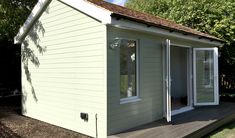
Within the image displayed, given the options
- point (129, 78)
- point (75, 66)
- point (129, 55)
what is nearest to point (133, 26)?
point (129, 55)

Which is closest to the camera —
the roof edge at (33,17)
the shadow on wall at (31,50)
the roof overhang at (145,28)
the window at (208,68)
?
the roof overhang at (145,28)

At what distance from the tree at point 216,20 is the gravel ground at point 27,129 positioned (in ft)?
31.9

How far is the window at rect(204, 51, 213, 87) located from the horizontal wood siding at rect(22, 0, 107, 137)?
5432 mm

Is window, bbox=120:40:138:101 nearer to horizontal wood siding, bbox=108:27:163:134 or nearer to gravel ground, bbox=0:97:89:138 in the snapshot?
horizontal wood siding, bbox=108:27:163:134

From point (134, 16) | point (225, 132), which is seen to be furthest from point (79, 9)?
point (225, 132)

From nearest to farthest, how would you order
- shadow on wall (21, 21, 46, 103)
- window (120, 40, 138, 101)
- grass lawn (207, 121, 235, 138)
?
window (120, 40, 138, 101)
grass lawn (207, 121, 235, 138)
shadow on wall (21, 21, 46, 103)

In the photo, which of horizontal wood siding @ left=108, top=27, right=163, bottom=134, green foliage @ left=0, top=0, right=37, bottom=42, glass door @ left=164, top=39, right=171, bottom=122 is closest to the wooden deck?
horizontal wood siding @ left=108, top=27, right=163, bottom=134

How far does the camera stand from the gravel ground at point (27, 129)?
711cm

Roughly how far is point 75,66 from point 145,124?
2561 mm

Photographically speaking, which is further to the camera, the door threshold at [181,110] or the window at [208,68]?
the window at [208,68]

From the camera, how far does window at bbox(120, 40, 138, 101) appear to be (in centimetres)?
702

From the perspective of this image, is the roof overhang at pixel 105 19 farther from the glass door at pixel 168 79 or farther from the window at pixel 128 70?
the window at pixel 128 70

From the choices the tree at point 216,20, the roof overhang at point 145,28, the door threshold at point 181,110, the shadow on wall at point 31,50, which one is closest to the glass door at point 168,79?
the roof overhang at point 145,28

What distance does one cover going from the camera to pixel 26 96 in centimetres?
971
